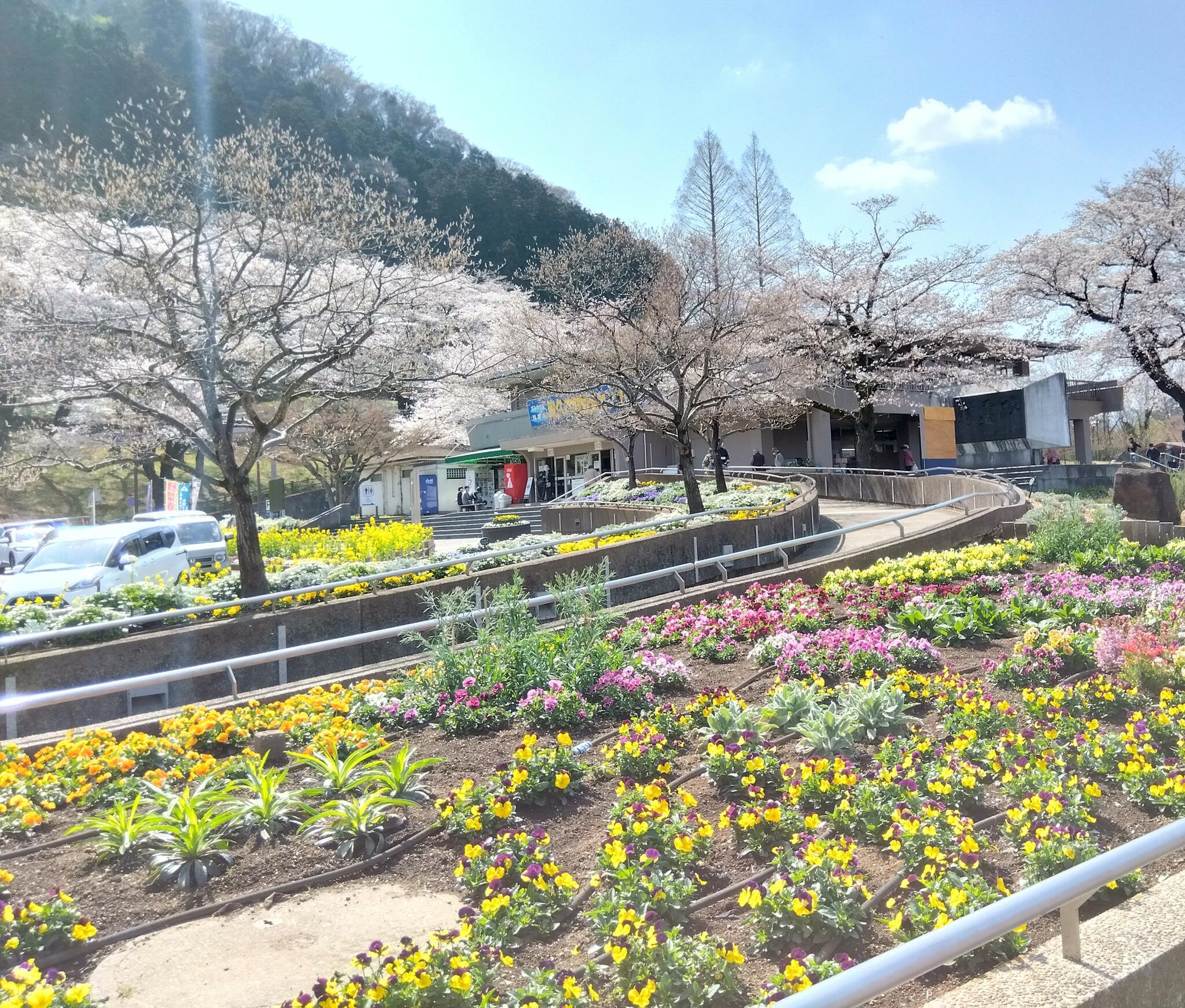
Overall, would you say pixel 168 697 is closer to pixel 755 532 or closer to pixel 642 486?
pixel 755 532

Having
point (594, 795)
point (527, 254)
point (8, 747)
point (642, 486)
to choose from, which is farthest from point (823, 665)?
point (527, 254)

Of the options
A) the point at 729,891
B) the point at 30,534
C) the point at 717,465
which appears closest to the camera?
the point at 729,891

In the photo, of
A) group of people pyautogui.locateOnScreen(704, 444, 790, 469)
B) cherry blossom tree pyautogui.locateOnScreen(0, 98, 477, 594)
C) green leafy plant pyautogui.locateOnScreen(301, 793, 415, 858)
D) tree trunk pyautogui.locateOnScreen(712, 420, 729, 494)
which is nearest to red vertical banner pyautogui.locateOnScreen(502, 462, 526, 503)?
group of people pyautogui.locateOnScreen(704, 444, 790, 469)

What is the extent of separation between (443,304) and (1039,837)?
584 inches

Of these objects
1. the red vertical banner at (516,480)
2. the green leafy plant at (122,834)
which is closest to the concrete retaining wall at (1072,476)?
the red vertical banner at (516,480)

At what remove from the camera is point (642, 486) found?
28250 millimetres

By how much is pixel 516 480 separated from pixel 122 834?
43.9 metres

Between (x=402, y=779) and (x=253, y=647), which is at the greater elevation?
(x=402, y=779)

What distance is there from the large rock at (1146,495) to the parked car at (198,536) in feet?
50.6

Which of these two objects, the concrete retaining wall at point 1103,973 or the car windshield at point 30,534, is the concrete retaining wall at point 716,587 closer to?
the concrete retaining wall at point 1103,973

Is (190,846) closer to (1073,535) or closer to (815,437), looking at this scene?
(1073,535)

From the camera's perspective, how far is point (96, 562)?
14.2 meters

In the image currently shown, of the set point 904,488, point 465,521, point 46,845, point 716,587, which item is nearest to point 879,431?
point 904,488

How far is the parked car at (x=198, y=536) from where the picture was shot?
17297mm
